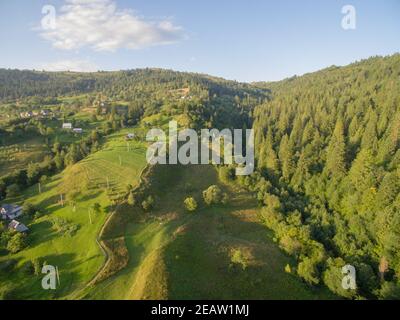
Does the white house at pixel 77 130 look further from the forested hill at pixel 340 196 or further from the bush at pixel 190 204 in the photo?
the bush at pixel 190 204

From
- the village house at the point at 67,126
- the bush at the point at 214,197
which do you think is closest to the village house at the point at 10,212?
the bush at the point at 214,197

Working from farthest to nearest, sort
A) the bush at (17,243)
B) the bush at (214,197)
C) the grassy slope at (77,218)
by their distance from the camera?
the bush at (214,197) → the bush at (17,243) → the grassy slope at (77,218)

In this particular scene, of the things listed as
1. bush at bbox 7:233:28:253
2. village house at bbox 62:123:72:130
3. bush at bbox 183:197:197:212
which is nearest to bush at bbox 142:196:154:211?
bush at bbox 183:197:197:212

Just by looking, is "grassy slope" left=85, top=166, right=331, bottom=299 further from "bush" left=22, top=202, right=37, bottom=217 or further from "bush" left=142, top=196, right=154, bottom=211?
"bush" left=22, top=202, right=37, bottom=217

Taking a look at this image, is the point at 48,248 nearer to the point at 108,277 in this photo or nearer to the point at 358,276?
the point at 108,277

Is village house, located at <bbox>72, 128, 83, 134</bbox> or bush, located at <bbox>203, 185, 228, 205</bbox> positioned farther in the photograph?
village house, located at <bbox>72, 128, 83, 134</bbox>
